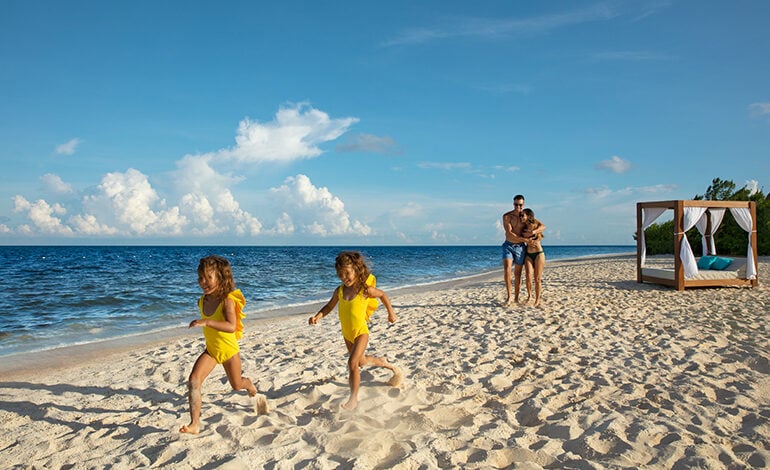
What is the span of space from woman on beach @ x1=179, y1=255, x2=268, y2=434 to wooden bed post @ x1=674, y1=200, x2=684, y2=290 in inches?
415

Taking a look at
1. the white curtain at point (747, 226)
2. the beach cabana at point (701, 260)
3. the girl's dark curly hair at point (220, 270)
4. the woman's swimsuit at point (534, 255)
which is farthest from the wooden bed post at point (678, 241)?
the girl's dark curly hair at point (220, 270)

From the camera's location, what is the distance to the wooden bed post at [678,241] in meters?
10.9

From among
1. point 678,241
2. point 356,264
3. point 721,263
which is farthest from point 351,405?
point 721,263

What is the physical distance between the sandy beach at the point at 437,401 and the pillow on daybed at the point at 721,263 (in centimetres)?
481

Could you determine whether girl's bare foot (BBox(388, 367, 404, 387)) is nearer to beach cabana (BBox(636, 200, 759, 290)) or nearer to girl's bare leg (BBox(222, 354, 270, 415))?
girl's bare leg (BBox(222, 354, 270, 415))

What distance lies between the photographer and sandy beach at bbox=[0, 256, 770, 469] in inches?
123

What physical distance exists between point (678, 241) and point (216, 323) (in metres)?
11.0

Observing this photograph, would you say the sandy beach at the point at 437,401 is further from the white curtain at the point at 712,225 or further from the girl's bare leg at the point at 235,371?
the white curtain at the point at 712,225

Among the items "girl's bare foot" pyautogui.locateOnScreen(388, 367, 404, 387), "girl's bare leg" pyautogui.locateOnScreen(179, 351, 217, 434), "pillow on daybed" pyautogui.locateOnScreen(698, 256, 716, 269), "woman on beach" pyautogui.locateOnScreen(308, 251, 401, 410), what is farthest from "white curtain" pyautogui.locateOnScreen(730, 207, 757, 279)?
"girl's bare leg" pyautogui.locateOnScreen(179, 351, 217, 434)

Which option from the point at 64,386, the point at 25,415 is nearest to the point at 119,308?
the point at 64,386

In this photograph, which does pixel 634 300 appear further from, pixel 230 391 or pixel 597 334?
pixel 230 391

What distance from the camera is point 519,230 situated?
8789 mm

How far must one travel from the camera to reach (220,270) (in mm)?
3566

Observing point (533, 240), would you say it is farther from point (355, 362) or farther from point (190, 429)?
point (190, 429)
